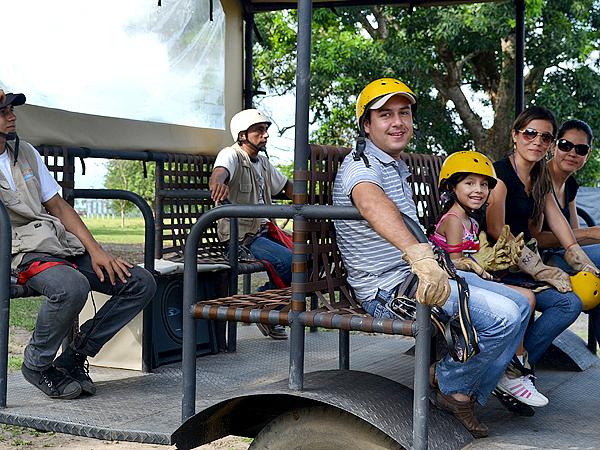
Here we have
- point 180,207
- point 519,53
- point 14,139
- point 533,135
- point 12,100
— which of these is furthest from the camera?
point 180,207

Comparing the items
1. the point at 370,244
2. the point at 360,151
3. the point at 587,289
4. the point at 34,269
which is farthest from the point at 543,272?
the point at 34,269

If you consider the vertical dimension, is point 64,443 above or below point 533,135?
below

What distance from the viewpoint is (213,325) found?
4613 millimetres

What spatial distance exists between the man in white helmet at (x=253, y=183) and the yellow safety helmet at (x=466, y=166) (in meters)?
1.66

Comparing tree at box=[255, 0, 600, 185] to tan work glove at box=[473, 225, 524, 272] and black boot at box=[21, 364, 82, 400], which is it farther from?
black boot at box=[21, 364, 82, 400]

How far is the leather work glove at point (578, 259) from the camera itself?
13.7 feet

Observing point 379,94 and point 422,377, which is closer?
point 422,377

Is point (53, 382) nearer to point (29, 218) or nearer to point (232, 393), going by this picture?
point (29, 218)

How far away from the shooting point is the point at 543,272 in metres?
3.90

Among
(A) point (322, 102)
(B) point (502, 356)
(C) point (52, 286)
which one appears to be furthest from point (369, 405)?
(A) point (322, 102)

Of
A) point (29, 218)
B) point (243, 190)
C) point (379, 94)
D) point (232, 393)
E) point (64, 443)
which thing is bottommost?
point (64, 443)

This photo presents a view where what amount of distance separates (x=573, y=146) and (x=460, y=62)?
11.6m

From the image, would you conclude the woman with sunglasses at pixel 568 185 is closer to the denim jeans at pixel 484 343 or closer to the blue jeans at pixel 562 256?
the blue jeans at pixel 562 256

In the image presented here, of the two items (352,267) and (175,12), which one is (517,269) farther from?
(175,12)
